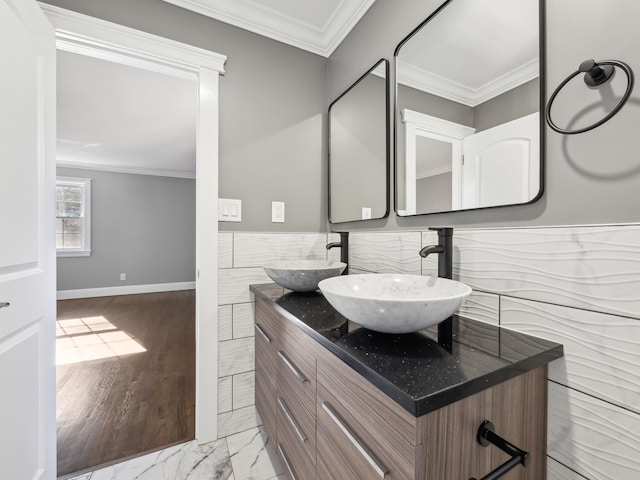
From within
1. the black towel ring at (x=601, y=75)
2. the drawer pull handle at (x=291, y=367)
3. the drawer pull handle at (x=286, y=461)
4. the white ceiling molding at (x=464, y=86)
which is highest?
the white ceiling molding at (x=464, y=86)

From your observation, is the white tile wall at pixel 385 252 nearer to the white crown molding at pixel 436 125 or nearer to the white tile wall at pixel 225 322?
the white crown molding at pixel 436 125

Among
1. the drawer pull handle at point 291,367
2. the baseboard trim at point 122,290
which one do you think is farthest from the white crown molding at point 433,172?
the baseboard trim at point 122,290

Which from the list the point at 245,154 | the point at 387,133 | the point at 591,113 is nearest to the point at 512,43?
the point at 591,113

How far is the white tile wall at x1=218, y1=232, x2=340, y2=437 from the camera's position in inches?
60.9

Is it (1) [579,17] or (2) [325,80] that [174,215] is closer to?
(2) [325,80]

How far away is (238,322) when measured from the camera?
1.59 metres

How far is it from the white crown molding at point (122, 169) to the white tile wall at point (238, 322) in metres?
4.75

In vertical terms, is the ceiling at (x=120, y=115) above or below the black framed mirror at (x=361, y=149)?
above

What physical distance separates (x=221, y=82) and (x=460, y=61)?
120cm

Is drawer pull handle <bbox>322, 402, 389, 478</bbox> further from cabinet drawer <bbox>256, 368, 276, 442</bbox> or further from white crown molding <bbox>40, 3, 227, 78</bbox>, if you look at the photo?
white crown molding <bbox>40, 3, 227, 78</bbox>

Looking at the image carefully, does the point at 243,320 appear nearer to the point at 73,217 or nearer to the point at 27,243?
the point at 27,243

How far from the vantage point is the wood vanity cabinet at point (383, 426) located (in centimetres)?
52

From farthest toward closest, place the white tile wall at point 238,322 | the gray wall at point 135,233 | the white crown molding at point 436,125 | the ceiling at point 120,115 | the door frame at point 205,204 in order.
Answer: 1. the gray wall at point 135,233
2. the ceiling at point 120,115
3. the white tile wall at point 238,322
4. the door frame at point 205,204
5. the white crown molding at point 436,125

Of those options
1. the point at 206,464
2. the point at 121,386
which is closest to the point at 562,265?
the point at 206,464
